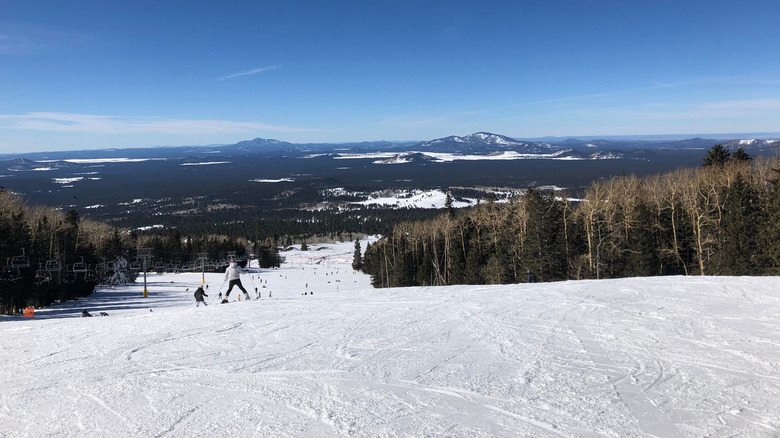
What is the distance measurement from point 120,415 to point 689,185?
38449 mm

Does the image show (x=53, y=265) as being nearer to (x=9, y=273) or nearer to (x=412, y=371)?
(x=9, y=273)

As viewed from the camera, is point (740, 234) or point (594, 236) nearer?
point (740, 234)

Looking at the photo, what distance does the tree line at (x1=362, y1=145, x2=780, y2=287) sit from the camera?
29.3 metres

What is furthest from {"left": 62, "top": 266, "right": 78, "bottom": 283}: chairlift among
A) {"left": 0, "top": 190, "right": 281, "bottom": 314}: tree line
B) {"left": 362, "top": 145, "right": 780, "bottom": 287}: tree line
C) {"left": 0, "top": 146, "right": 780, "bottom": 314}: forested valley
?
{"left": 362, "top": 145, "right": 780, "bottom": 287}: tree line

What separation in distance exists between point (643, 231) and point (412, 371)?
101ft

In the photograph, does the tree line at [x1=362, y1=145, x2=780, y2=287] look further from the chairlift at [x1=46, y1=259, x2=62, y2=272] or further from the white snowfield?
the chairlift at [x1=46, y1=259, x2=62, y2=272]

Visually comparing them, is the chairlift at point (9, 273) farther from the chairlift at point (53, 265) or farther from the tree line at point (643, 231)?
the tree line at point (643, 231)

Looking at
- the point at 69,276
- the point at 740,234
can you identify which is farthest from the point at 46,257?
the point at 740,234

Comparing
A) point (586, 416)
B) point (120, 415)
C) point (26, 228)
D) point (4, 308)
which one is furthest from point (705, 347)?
point (26, 228)

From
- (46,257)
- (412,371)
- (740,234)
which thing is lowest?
(46,257)

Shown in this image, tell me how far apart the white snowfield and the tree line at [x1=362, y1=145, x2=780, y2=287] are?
19.6 m

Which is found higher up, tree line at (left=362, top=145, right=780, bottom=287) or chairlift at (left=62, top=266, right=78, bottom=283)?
tree line at (left=362, top=145, right=780, bottom=287)

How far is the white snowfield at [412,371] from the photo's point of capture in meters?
5.95

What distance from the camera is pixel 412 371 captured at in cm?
798
